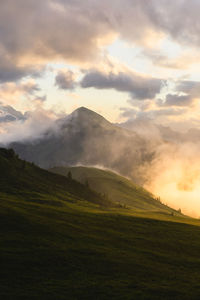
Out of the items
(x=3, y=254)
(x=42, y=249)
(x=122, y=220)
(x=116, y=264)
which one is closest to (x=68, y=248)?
(x=42, y=249)

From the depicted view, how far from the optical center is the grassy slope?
5075cm

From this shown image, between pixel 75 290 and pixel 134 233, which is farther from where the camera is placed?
pixel 134 233

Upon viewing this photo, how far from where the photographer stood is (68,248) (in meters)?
75.1

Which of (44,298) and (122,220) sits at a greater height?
(122,220)

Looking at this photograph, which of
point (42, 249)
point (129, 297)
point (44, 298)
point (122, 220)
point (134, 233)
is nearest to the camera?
point (44, 298)

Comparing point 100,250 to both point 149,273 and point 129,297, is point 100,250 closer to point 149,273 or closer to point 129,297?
point 149,273

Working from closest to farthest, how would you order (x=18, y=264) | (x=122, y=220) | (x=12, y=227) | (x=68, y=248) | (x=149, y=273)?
(x=18, y=264), (x=149, y=273), (x=68, y=248), (x=12, y=227), (x=122, y=220)

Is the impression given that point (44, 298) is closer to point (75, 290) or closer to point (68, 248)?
point (75, 290)

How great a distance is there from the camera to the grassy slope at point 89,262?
5075 cm

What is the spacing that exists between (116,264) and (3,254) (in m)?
21.4

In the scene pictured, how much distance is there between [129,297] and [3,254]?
24.2m

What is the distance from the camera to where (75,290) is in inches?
1969

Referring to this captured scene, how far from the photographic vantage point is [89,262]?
66375mm

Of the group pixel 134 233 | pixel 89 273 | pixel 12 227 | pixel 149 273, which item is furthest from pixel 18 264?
pixel 134 233
